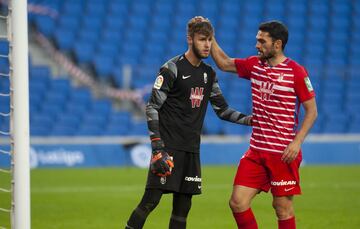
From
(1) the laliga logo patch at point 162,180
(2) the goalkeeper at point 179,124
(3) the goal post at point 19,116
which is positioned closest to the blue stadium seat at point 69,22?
(2) the goalkeeper at point 179,124

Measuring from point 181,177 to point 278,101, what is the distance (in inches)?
44.9

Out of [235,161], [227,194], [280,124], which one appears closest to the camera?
[280,124]

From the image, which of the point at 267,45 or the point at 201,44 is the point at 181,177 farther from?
the point at 267,45

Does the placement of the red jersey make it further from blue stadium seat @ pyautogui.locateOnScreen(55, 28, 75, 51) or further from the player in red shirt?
blue stadium seat @ pyautogui.locateOnScreen(55, 28, 75, 51)

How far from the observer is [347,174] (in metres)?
16.4

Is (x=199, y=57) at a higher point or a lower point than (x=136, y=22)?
lower

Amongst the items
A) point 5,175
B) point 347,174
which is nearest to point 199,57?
point 5,175

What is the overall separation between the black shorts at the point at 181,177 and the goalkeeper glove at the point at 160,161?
0.13 metres

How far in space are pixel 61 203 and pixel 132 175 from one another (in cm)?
472

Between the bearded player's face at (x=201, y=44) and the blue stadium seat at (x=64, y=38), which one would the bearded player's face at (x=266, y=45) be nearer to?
the bearded player's face at (x=201, y=44)

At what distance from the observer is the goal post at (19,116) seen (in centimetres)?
611

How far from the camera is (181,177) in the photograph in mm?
7027

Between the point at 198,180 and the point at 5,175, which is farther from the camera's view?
the point at 5,175

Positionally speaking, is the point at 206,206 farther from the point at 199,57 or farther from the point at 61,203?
the point at 199,57
